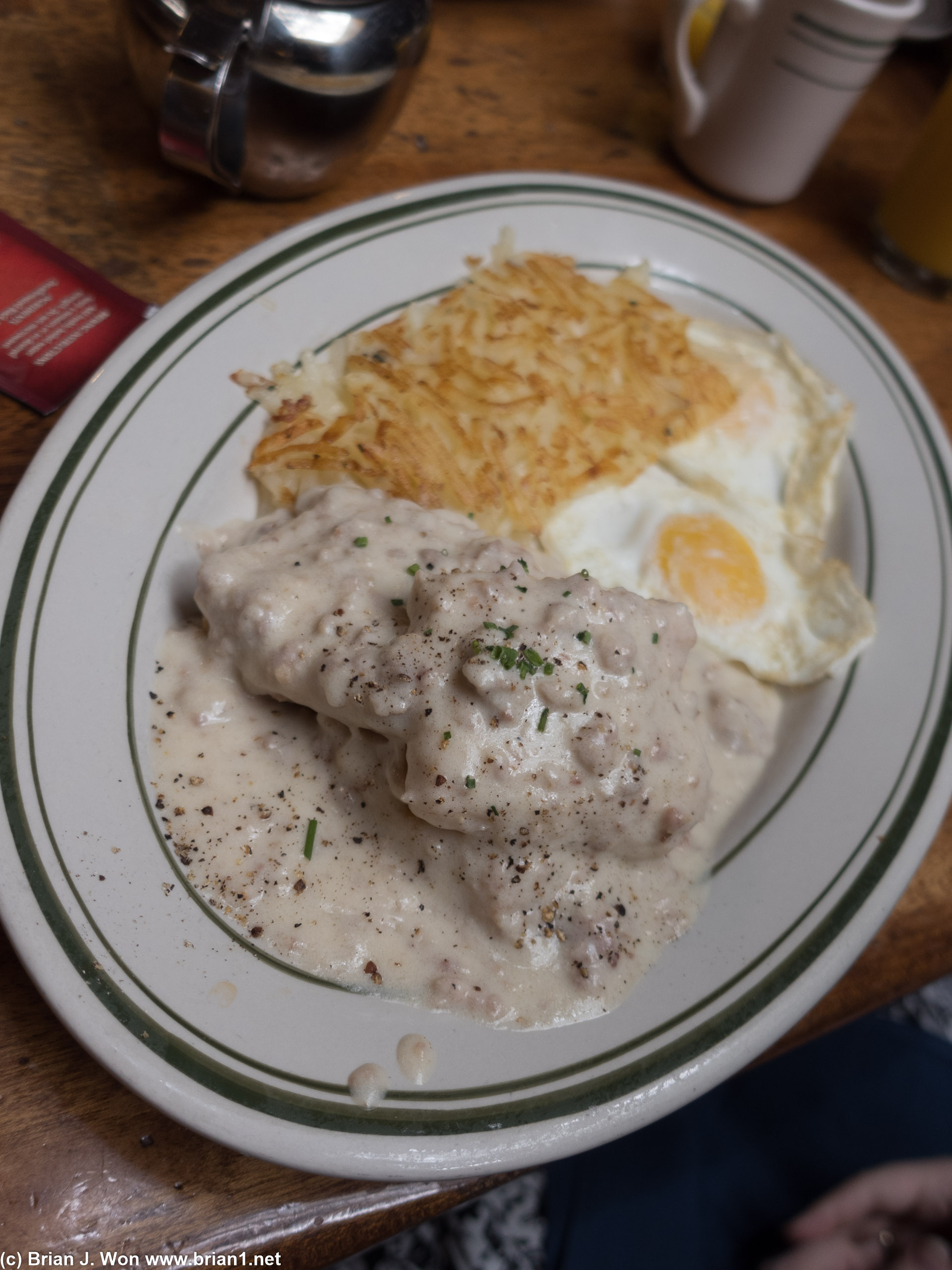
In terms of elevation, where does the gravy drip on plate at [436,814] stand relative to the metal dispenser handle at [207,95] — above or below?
below

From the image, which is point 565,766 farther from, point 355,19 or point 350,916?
point 355,19

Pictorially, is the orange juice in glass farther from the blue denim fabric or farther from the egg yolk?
the blue denim fabric

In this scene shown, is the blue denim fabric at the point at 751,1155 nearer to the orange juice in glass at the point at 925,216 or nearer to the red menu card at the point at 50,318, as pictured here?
the red menu card at the point at 50,318

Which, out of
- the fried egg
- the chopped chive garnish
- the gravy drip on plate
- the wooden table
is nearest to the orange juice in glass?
the wooden table

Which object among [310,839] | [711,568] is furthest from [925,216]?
[310,839]

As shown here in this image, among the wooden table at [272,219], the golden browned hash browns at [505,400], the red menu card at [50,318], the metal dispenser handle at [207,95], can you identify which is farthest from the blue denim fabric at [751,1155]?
the metal dispenser handle at [207,95]

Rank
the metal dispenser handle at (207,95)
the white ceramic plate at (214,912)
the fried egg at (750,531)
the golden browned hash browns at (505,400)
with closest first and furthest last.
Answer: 1. the white ceramic plate at (214,912)
2. the metal dispenser handle at (207,95)
3. the golden browned hash browns at (505,400)
4. the fried egg at (750,531)

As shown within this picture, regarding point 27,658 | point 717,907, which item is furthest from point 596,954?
point 27,658
